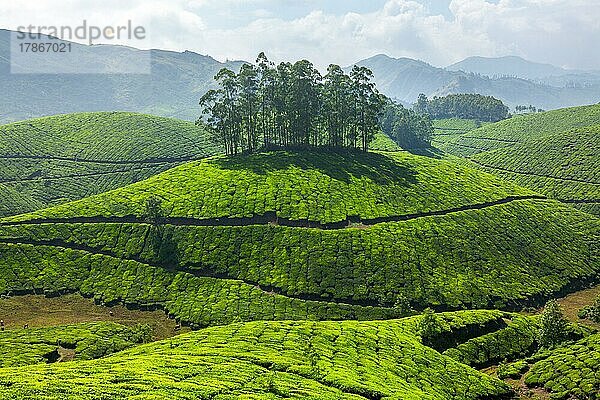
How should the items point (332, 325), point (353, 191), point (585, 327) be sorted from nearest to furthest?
point (332, 325) < point (585, 327) < point (353, 191)

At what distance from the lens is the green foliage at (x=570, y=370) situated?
6201cm

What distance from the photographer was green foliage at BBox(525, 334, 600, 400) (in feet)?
203

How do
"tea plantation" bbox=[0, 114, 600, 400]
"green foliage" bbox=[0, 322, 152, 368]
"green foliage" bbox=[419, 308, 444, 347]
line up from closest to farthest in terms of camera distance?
"tea plantation" bbox=[0, 114, 600, 400] → "green foliage" bbox=[0, 322, 152, 368] → "green foliage" bbox=[419, 308, 444, 347]

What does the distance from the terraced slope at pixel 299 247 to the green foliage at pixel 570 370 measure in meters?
28.1

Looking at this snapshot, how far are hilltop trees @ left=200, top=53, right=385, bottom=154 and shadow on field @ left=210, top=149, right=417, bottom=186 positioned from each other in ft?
32.6

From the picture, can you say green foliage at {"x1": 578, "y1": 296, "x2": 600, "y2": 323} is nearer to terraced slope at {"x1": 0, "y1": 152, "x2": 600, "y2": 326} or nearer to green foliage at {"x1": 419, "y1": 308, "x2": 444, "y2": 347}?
terraced slope at {"x1": 0, "y1": 152, "x2": 600, "y2": 326}

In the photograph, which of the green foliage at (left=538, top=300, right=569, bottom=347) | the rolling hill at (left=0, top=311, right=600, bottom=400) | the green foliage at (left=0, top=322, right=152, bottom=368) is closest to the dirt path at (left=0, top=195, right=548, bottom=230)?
the green foliage at (left=0, top=322, right=152, bottom=368)

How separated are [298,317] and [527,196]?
96.5 metres

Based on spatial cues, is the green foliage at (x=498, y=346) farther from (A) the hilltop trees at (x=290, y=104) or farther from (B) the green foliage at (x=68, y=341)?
(A) the hilltop trees at (x=290, y=104)

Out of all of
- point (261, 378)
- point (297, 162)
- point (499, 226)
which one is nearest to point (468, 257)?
point (499, 226)

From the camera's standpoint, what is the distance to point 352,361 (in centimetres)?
6156

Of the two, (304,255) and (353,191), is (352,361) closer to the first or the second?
(304,255)

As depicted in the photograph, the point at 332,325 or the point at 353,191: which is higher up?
the point at 353,191

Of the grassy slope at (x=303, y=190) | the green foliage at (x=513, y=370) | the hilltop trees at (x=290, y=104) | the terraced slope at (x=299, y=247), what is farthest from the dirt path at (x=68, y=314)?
the hilltop trees at (x=290, y=104)
